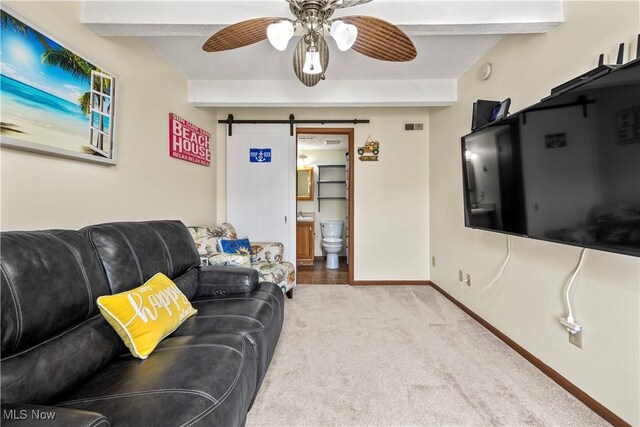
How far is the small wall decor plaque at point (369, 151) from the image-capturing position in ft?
11.7

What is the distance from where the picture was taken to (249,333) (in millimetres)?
1347

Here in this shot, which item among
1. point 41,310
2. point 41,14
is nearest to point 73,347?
point 41,310

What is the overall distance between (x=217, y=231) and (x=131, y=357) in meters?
1.80

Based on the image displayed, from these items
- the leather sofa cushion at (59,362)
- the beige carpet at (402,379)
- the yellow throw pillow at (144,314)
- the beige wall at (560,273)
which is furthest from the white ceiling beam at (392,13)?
the beige carpet at (402,379)

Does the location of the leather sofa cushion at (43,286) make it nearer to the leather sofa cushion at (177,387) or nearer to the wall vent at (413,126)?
the leather sofa cushion at (177,387)

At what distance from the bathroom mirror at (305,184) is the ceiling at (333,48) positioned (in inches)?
98.4

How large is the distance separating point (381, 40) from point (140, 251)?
1785mm

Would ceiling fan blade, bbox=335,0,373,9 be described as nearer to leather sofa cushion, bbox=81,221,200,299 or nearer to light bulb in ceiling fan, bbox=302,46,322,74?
light bulb in ceiling fan, bbox=302,46,322,74

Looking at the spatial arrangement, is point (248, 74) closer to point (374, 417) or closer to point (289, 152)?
point (289, 152)

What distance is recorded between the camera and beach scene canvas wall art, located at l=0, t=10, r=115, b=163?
1167mm

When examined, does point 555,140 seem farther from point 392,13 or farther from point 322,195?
point 322,195

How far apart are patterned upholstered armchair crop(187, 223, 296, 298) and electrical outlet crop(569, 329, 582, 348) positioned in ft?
6.89

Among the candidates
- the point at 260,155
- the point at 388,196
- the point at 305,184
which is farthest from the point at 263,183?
the point at 305,184

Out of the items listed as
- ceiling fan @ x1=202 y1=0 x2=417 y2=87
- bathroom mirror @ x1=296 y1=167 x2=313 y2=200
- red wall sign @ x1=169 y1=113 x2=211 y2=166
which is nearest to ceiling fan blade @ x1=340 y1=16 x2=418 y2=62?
ceiling fan @ x1=202 y1=0 x2=417 y2=87
